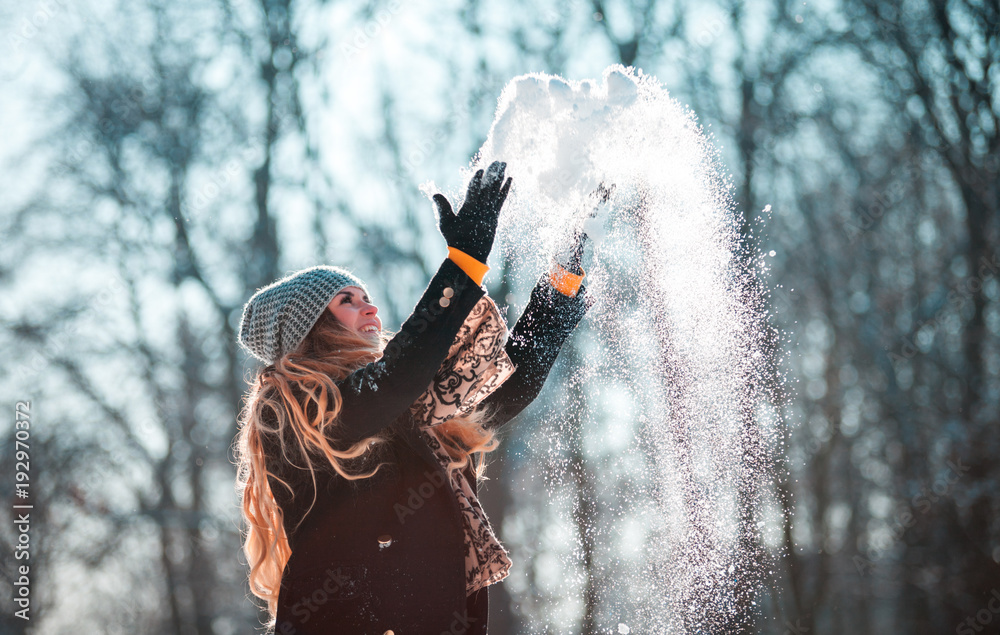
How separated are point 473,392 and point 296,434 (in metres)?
0.50

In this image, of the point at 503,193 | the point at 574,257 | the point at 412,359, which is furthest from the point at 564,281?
the point at 412,359

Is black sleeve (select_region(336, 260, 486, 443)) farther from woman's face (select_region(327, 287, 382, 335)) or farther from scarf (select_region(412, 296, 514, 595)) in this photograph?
woman's face (select_region(327, 287, 382, 335))

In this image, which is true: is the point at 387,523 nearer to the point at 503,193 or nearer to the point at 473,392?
the point at 473,392

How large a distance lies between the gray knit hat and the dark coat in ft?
0.98

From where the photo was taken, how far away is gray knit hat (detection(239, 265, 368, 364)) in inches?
79.4

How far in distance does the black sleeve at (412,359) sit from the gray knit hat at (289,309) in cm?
34

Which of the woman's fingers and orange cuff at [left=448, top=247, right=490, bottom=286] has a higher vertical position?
the woman's fingers

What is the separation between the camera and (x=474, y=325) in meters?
1.99

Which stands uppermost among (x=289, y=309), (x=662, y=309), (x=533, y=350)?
(x=289, y=309)

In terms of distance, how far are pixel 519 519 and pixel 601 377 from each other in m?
2.63

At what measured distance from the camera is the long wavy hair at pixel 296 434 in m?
1.78

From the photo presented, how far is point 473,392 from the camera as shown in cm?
197

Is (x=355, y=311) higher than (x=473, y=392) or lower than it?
higher

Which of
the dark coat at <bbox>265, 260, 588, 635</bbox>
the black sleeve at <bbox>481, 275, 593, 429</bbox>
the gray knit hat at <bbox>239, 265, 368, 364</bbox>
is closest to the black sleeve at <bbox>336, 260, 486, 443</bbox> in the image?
the dark coat at <bbox>265, 260, 588, 635</bbox>
